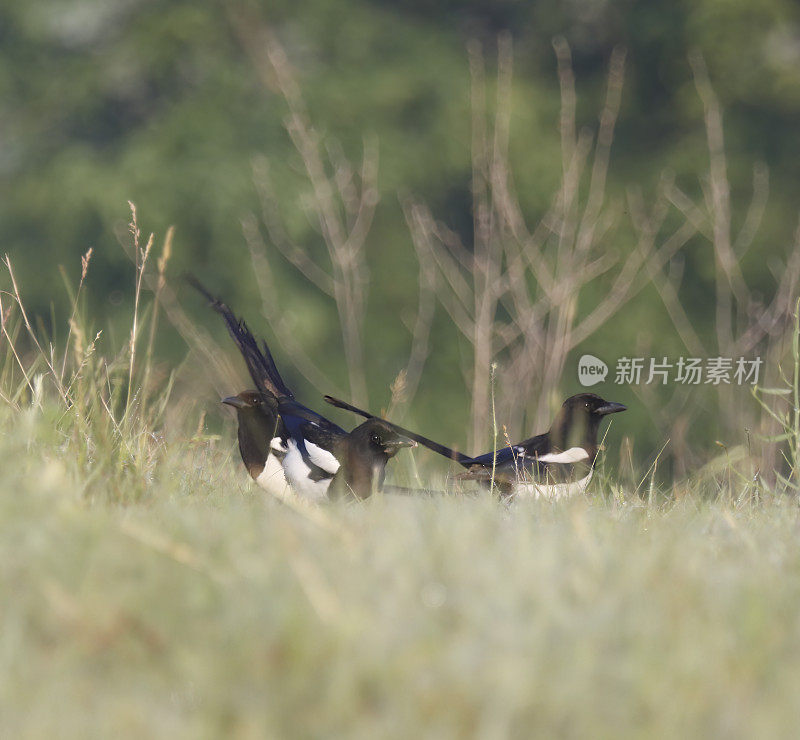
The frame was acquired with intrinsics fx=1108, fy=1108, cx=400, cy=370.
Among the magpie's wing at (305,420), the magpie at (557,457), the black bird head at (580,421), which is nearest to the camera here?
the magpie's wing at (305,420)

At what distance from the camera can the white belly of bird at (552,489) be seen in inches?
153

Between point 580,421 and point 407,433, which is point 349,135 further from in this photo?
point 407,433

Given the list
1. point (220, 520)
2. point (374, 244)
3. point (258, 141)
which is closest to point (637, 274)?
point (374, 244)

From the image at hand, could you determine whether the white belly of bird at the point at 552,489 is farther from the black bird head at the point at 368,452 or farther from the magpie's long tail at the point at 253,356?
the magpie's long tail at the point at 253,356

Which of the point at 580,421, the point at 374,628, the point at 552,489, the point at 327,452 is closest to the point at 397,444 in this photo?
the point at 327,452

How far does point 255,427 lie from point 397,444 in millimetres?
534

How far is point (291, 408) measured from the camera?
432cm

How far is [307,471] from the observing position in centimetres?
387

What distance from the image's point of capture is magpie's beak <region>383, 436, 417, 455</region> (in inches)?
153

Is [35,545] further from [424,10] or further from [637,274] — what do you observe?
[424,10]

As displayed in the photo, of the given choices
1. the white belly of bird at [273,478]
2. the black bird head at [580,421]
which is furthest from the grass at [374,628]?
the black bird head at [580,421]

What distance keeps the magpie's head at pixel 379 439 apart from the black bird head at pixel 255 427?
32 centimetres

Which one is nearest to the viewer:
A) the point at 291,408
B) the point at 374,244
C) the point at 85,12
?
the point at 291,408

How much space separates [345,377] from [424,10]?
5.54 metres
